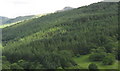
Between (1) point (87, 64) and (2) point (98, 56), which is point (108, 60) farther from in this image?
(2) point (98, 56)

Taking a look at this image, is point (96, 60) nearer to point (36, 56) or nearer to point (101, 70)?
point (101, 70)

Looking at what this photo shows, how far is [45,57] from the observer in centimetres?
14962

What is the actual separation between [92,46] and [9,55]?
2331 inches

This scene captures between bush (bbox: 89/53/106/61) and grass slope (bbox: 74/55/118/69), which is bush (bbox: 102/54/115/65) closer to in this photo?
grass slope (bbox: 74/55/118/69)

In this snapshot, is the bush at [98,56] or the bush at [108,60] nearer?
the bush at [108,60]

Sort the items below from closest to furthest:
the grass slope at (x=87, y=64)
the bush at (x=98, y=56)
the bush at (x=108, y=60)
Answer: the grass slope at (x=87, y=64) < the bush at (x=108, y=60) < the bush at (x=98, y=56)

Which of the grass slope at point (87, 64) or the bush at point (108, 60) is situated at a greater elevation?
the bush at point (108, 60)

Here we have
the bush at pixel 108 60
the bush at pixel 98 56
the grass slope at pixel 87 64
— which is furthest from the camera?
the bush at pixel 98 56

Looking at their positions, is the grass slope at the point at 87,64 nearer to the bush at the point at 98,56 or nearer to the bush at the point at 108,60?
the bush at the point at 108,60

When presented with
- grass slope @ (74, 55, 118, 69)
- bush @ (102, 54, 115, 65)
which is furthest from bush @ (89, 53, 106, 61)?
bush @ (102, 54, 115, 65)

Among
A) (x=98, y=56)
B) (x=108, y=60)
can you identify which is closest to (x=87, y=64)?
(x=108, y=60)

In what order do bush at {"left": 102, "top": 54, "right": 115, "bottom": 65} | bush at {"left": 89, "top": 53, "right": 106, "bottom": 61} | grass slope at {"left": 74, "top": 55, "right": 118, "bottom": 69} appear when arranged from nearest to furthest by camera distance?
grass slope at {"left": 74, "top": 55, "right": 118, "bottom": 69} < bush at {"left": 102, "top": 54, "right": 115, "bottom": 65} < bush at {"left": 89, "top": 53, "right": 106, "bottom": 61}

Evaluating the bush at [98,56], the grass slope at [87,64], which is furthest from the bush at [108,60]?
the bush at [98,56]

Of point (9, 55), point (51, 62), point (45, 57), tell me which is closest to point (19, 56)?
point (9, 55)
